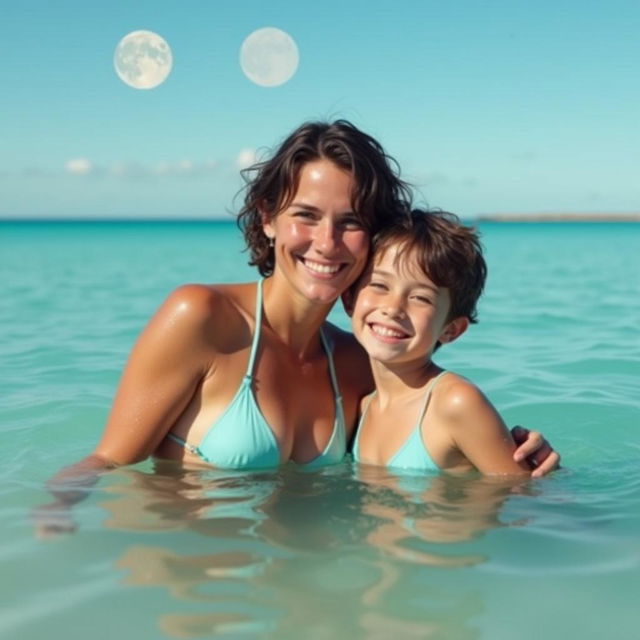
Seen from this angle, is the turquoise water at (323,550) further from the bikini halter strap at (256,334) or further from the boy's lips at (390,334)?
the boy's lips at (390,334)

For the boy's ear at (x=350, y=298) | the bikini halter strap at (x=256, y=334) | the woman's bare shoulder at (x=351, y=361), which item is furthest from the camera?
the woman's bare shoulder at (x=351, y=361)

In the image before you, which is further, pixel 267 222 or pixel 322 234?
pixel 267 222

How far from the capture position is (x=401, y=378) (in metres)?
4.25

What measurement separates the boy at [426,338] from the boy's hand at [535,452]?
1.9 inches

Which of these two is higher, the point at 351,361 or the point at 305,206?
the point at 305,206

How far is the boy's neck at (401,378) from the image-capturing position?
166 inches

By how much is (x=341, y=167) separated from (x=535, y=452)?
1605 mm

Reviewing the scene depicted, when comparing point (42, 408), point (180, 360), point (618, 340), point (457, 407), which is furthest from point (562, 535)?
point (618, 340)

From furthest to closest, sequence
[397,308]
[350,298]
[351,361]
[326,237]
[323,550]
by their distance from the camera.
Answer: [351,361] → [350,298] → [397,308] → [326,237] → [323,550]

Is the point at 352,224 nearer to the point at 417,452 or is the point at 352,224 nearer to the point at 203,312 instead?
the point at 203,312

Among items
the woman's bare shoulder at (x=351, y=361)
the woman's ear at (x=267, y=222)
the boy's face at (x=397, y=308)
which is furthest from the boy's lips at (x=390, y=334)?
the woman's ear at (x=267, y=222)

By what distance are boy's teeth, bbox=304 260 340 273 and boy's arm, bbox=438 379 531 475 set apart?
765 millimetres

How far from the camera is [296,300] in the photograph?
4219 millimetres

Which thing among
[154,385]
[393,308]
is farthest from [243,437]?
[393,308]
